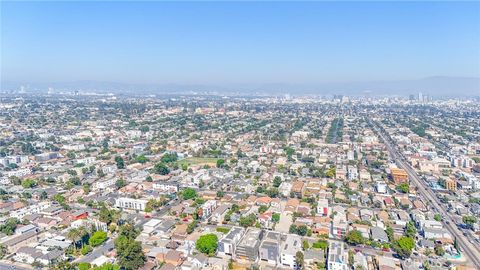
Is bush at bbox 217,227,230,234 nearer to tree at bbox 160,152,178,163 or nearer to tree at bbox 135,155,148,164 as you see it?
tree at bbox 160,152,178,163

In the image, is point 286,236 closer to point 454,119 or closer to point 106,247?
point 106,247

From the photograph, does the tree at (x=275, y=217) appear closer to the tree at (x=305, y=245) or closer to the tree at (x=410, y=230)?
the tree at (x=305, y=245)

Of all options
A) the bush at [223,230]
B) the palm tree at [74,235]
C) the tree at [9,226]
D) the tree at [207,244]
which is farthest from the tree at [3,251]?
the bush at [223,230]

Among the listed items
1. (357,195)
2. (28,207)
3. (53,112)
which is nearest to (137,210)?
(28,207)

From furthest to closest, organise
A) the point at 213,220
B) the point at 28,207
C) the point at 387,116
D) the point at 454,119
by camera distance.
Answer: the point at 387,116, the point at 454,119, the point at 28,207, the point at 213,220

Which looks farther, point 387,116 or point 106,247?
point 387,116
